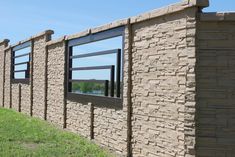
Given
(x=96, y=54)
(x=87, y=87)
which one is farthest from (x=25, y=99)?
(x=96, y=54)

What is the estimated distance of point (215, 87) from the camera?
7617 mm

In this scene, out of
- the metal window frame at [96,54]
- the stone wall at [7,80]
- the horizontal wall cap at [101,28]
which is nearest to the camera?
the horizontal wall cap at [101,28]

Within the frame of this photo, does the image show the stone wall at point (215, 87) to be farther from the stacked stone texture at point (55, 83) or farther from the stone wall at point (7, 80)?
the stone wall at point (7, 80)

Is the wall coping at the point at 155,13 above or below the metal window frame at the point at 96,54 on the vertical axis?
above

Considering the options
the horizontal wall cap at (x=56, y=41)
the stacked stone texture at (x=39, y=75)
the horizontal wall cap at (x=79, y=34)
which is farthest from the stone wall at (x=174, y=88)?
the stacked stone texture at (x=39, y=75)

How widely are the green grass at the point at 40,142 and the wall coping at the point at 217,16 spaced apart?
399 cm

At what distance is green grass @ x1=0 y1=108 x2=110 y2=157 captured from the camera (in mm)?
10212

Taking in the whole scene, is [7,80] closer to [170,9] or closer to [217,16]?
[170,9]

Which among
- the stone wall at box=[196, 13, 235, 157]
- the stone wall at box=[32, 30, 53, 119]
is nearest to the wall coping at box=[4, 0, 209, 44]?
the stone wall at box=[196, 13, 235, 157]

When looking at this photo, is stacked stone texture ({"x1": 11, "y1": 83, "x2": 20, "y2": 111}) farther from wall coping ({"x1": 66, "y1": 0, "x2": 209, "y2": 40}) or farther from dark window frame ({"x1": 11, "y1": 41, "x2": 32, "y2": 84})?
wall coping ({"x1": 66, "y1": 0, "x2": 209, "y2": 40})

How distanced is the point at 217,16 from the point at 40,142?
20.1 feet

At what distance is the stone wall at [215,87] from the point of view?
7.57m

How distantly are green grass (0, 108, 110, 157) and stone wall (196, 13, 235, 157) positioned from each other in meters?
3.11

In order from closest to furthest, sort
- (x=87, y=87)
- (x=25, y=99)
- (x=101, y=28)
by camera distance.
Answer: (x=101, y=28), (x=87, y=87), (x=25, y=99)
